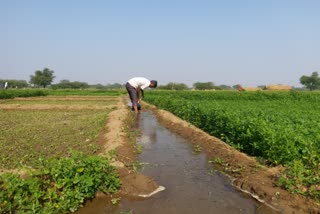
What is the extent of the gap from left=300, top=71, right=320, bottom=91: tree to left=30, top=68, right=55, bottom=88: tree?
103441mm

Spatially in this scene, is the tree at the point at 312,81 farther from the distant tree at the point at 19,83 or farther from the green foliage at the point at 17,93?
the distant tree at the point at 19,83

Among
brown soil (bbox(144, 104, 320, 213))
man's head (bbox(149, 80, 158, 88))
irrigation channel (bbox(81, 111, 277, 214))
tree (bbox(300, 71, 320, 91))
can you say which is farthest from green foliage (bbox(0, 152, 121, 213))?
tree (bbox(300, 71, 320, 91))

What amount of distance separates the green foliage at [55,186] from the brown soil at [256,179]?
8.12ft

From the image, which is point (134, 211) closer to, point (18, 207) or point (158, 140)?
point (18, 207)

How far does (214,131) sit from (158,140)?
189 cm

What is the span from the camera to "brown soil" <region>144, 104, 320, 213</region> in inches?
175

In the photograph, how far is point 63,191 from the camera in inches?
161

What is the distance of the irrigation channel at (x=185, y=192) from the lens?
14.4 feet

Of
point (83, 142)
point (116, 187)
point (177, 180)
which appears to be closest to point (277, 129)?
point (177, 180)

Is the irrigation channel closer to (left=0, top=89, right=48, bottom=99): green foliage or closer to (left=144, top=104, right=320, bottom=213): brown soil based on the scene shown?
(left=144, top=104, right=320, bottom=213): brown soil

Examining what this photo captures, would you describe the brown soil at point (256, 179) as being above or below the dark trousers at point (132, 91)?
below

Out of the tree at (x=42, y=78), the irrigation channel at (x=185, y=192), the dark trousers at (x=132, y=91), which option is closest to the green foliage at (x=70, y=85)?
the tree at (x=42, y=78)


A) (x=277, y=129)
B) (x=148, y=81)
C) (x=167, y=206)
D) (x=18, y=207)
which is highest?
(x=148, y=81)

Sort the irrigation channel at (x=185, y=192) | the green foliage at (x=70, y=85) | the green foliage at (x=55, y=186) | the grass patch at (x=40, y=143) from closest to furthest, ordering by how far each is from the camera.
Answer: the green foliage at (x=55, y=186) → the irrigation channel at (x=185, y=192) → the grass patch at (x=40, y=143) → the green foliage at (x=70, y=85)
